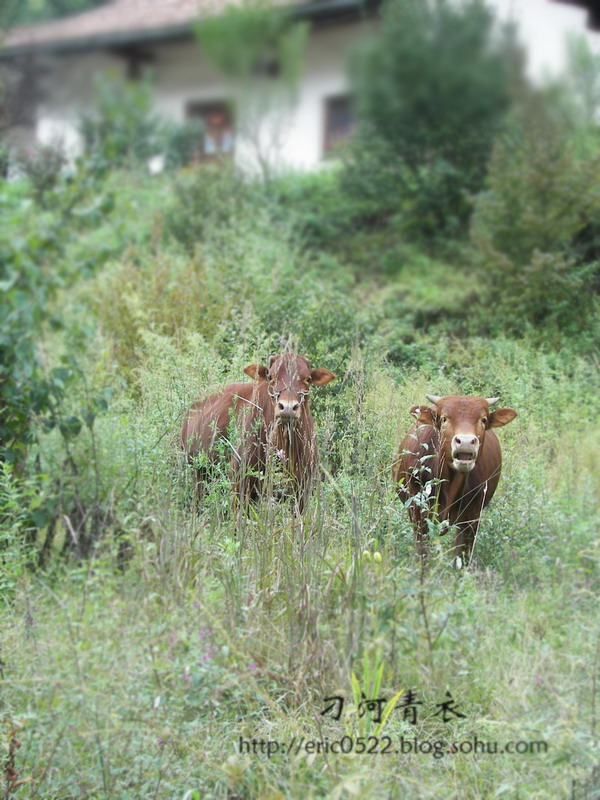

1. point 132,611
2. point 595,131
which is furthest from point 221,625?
point 595,131

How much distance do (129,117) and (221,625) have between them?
10.9m

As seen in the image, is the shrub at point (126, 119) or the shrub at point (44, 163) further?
the shrub at point (44, 163)

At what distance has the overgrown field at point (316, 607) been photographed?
4.11m

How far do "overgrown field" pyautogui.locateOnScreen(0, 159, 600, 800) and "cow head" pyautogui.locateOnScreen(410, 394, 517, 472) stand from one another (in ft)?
0.57

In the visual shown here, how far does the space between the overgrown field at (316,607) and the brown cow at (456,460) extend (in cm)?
11

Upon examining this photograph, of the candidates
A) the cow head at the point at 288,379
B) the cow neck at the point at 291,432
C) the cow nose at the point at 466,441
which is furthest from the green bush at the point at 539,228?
the cow neck at the point at 291,432

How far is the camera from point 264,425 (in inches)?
229

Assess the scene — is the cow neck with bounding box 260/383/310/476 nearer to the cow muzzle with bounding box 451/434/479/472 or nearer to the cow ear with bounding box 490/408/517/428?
the cow muzzle with bounding box 451/434/479/472

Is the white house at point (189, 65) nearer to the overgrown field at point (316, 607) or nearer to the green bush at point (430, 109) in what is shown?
the green bush at point (430, 109)

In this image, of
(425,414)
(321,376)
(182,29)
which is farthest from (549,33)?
(425,414)

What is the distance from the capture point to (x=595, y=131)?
1144 centimetres

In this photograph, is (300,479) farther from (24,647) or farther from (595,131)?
(595,131)

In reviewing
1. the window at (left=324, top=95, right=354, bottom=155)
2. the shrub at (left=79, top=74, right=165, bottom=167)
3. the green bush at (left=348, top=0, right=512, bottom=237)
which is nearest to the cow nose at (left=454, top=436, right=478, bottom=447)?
the green bush at (left=348, top=0, right=512, bottom=237)

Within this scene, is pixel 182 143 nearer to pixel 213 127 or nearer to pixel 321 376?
pixel 213 127
